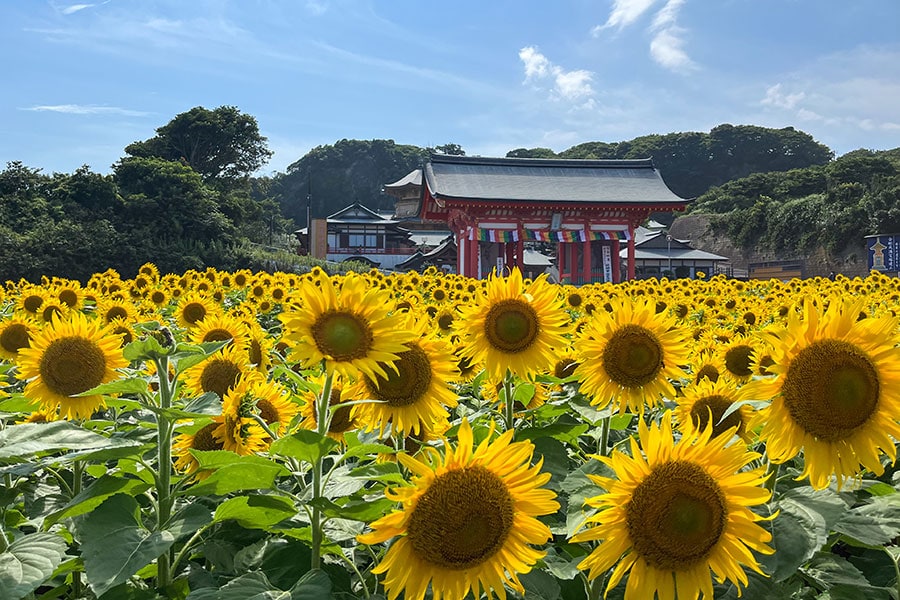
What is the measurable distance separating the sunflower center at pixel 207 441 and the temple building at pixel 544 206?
87.0ft

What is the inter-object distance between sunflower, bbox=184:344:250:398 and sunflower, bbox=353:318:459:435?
552 mm

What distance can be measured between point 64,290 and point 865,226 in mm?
42925

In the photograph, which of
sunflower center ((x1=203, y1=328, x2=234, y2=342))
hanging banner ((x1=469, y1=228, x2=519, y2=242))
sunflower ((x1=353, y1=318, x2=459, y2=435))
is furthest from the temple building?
sunflower ((x1=353, y1=318, x2=459, y2=435))

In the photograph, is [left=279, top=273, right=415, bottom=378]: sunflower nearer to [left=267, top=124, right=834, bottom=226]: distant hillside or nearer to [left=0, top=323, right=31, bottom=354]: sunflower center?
[left=0, top=323, right=31, bottom=354]: sunflower center

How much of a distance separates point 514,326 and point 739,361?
4.05 ft

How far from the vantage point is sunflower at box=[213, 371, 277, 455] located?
1.78 m

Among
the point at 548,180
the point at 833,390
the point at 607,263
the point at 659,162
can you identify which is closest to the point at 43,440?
the point at 833,390

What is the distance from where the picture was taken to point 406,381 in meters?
1.74

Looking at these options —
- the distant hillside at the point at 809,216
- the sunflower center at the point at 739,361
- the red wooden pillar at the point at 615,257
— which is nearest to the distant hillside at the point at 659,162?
the distant hillside at the point at 809,216

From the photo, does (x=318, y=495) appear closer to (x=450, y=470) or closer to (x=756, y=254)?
(x=450, y=470)

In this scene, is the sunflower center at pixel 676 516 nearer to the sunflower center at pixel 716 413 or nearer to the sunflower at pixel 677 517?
the sunflower at pixel 677 517

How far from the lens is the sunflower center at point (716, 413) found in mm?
2076

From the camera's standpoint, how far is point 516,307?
218 centimetres

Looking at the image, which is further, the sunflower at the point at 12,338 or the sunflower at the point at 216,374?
the sunflower at the point at 12,338
